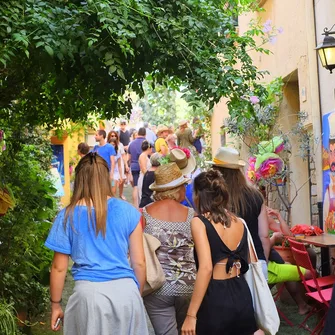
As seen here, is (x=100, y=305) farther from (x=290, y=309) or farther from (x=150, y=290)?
(x=290, y=309)

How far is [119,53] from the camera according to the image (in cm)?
A: 540

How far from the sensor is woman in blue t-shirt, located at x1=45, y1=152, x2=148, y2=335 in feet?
14.1

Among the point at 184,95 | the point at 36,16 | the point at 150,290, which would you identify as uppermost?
the point at 36,16

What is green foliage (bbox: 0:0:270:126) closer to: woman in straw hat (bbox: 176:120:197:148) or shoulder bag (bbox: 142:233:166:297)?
shoulder bag (bbox: 142:233:166:297)

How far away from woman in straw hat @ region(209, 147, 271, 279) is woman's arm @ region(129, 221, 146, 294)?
1.33 m

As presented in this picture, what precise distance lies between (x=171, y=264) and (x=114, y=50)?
1.56 meters

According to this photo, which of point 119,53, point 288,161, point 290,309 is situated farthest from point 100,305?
point 288,161

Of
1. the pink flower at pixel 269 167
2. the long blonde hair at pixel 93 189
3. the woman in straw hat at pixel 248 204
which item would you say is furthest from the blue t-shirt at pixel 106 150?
the long blonde hair at pixel 93 189

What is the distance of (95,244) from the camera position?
4398 mm

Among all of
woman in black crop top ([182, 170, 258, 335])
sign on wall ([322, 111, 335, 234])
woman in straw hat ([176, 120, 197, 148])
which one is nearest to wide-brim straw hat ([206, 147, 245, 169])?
woman in black crop top ([182, 170, 258, 335])

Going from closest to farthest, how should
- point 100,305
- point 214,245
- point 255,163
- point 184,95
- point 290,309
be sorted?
point 100,305 → point 214,245 → point 184,95 → point 290,309 → point 255,163

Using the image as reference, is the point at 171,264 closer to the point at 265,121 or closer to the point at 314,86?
the point at 314,86

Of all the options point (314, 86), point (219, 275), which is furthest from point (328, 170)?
point (219, 275)

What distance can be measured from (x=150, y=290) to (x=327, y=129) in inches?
228
